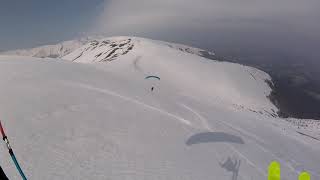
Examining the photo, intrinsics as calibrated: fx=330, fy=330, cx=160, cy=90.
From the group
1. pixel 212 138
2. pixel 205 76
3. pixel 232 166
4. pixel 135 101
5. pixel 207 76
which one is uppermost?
pixel 207 76

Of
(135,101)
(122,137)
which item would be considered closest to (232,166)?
(122,137)

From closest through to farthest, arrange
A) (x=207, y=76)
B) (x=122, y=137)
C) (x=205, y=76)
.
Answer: (x=122, y=137) → (x=205, y=76) → (x=207, y=76)

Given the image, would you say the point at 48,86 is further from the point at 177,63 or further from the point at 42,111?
the point at 177,63

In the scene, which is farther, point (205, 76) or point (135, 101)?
point (205, 76)

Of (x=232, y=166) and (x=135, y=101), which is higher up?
(x=135, y=101)

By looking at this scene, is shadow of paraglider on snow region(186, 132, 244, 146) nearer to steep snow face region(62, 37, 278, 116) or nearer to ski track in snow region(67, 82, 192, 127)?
ski track in snow region(67, 82, 192, 127)

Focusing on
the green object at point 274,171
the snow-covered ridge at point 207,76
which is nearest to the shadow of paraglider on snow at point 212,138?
the green object at point 274,171

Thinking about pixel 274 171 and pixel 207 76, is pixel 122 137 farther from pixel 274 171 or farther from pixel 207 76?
pixel 207 76

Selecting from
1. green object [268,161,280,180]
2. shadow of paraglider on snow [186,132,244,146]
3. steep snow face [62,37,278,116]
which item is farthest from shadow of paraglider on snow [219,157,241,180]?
steep snow face [62,37,278,116]
